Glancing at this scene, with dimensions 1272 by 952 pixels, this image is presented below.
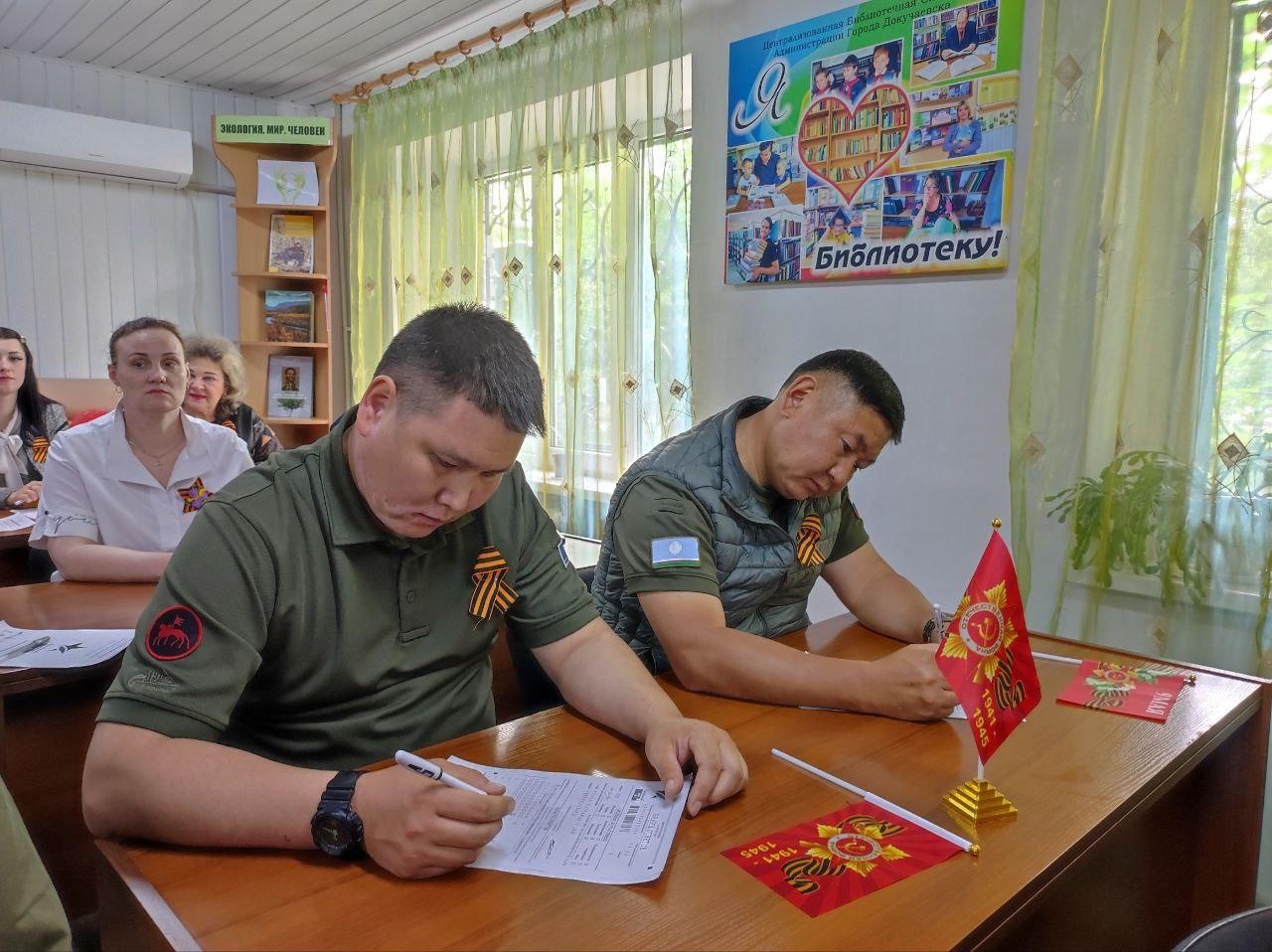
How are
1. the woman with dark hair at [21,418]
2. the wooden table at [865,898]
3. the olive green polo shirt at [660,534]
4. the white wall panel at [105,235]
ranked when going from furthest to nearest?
1. the white wall panel at [105,235]
2. the woman with dark hair at [21,418]
3. the olive green polo shirt at [660,534]
4. the wooden table at [865,898]

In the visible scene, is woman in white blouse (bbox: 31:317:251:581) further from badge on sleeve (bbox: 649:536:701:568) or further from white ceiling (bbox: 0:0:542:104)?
white ceiling (bbox: 0:0:542:104)

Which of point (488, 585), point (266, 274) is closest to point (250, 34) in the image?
point (266, 274)

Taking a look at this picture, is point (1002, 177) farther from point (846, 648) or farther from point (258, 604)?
point (258, 604)

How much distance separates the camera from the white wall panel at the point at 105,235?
4.64 m

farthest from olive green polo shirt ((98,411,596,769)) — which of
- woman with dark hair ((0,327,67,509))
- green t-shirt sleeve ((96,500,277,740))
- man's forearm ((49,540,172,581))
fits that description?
woman with dark hair ((0,327,67,509))

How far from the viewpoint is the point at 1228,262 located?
2035 millimetres

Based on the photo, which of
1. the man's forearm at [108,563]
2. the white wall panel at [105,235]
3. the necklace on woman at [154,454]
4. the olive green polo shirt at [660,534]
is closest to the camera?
the olive green polo shirt at [660,534]

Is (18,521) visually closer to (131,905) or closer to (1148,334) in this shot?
(131,905)

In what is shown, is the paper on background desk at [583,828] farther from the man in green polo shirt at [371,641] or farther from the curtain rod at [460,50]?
the curtain rod at [460,50]

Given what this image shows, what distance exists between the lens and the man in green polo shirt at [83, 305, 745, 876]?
0.91 metres

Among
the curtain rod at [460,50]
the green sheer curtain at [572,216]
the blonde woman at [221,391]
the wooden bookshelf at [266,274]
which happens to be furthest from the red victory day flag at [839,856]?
the wooden bookshelf at [266,274]

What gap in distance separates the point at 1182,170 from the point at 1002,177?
47 cm

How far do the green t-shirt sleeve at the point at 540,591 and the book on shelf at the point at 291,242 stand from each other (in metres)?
3.95

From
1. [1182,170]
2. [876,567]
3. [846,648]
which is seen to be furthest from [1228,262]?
[846,648]
